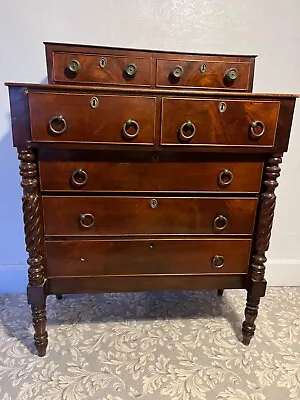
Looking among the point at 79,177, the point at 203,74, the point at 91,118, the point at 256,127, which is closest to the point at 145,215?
the point at 79,177

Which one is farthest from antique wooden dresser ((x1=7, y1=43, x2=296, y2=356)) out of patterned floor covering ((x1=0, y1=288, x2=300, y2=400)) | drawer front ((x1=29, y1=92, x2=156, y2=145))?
patterned floor covering ((x1=0, y1=288, x2=300, y2=400))

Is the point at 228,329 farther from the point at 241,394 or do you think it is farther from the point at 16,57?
the point at 16,57

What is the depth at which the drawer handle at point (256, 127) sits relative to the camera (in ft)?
3.28

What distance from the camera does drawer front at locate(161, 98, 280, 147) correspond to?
969 millimetres

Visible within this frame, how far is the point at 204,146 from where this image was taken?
1.01 metres

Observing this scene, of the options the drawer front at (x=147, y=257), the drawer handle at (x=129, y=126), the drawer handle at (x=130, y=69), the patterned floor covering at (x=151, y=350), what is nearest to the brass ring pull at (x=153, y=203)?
the drawer front at (x=147, y=257)

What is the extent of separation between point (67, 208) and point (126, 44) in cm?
84

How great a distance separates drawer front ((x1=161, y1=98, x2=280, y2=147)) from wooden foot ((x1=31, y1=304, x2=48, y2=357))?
2.54 ft

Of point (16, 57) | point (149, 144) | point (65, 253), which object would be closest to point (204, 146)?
point (149, 144)

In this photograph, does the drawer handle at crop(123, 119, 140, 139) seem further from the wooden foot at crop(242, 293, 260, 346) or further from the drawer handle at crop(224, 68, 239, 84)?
the wooden foot at crop(242, 293, 260, 346)

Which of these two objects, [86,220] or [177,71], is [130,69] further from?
[86,220]

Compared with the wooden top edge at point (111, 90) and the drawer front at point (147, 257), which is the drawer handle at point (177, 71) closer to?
the wooden top edge at point (111, 90)

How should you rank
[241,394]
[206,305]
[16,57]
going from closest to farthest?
[241,394]
[16,57]
[206,305]

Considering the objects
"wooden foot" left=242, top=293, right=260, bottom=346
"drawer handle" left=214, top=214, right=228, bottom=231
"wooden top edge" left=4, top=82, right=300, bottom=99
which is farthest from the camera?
"wooden foot" left=242, top=293, right=260, bottom=346
